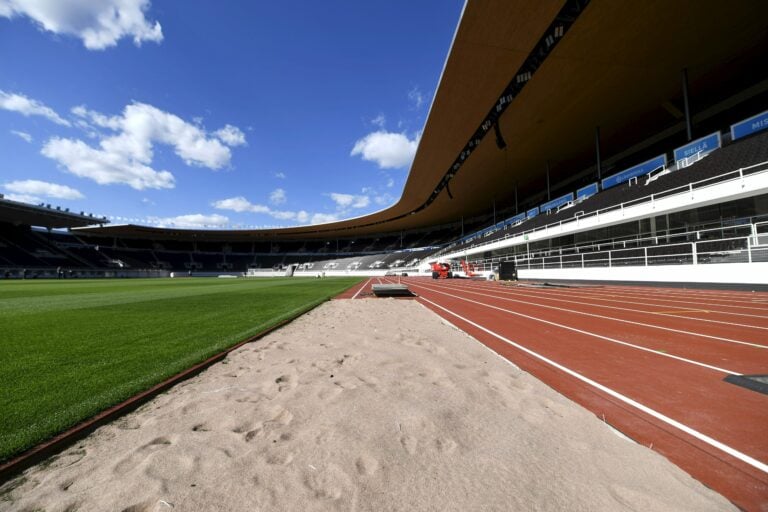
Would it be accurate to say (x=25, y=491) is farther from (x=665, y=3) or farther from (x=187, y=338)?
(x=665, y=3)

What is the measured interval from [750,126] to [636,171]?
226 inches

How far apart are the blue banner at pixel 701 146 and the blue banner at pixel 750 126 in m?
0.57

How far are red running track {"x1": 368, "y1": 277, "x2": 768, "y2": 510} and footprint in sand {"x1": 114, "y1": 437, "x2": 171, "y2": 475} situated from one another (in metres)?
2.98

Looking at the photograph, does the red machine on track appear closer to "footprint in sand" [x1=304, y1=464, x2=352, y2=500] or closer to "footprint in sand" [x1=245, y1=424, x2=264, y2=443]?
"footprint in sand" [x1=245, y1=424, x2=264, y2=443]

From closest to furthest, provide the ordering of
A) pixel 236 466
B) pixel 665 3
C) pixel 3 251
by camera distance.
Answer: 1. pixel 236 466
2. pixel 665 3
3. pixel 3 251

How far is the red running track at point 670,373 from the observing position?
1.78 metres

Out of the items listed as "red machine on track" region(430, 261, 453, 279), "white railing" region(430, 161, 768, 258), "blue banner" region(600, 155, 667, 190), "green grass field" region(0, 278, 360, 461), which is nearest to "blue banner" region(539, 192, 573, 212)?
"blue banner" region(600, 155, 667, 190)

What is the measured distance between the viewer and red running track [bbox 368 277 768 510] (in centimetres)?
178

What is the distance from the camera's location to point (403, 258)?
2141 inches

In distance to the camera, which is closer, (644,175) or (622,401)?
(622,401)

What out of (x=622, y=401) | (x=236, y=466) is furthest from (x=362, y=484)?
(x=622, y=401)

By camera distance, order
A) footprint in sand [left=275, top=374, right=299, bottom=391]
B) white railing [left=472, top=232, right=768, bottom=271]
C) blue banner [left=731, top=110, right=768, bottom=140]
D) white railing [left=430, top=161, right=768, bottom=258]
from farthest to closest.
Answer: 1. blue banner [left=731, top=110, right=768, bottom=140]
2. white railing [left=430, top=161, right=768, bottom=258]
3. white railing [left=472, top=232, right=768, bottom=271]
4. footprint in sand [left=275, top=374, right=299, bottom=391]

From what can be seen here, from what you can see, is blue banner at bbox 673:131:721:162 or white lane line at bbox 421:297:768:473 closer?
white lane line at bbox 421:297:768:473

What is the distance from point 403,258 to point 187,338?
164 ft
